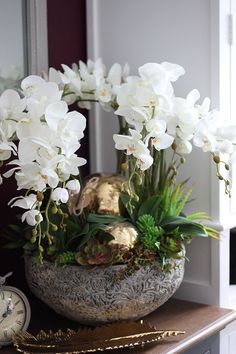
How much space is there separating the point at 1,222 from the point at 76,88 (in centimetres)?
33

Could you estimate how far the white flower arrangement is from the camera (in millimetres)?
964

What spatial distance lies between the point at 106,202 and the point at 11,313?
277 millimetres

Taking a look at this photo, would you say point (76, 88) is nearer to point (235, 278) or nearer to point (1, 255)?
point (1, 255)

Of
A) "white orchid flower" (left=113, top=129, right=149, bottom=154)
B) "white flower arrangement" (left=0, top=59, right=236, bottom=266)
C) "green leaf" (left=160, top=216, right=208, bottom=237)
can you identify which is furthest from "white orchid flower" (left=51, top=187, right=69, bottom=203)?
"green leaf" (left=160, top=216, right=208, bottom=237)

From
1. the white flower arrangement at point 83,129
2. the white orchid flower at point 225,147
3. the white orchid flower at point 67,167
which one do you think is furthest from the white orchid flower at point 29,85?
the white orchid flower at point 225,147

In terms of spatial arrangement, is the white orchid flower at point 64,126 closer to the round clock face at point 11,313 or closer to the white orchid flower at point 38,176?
the white orchid flower at point 38,176

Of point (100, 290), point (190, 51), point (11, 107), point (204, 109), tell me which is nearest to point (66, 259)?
point (100, 290)

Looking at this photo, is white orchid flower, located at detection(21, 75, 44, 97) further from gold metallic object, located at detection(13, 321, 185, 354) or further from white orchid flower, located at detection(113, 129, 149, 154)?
gold metallic object, located at detection(13, 321, 185, 354)

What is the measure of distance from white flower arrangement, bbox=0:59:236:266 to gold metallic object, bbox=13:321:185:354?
0.16m

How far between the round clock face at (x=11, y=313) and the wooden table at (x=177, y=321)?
32 mm

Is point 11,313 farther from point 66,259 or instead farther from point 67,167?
point 67,167

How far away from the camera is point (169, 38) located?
1.33 metres

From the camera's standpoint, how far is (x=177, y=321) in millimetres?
1175

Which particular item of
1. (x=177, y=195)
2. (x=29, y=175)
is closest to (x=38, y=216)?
(x=29, y=175)
